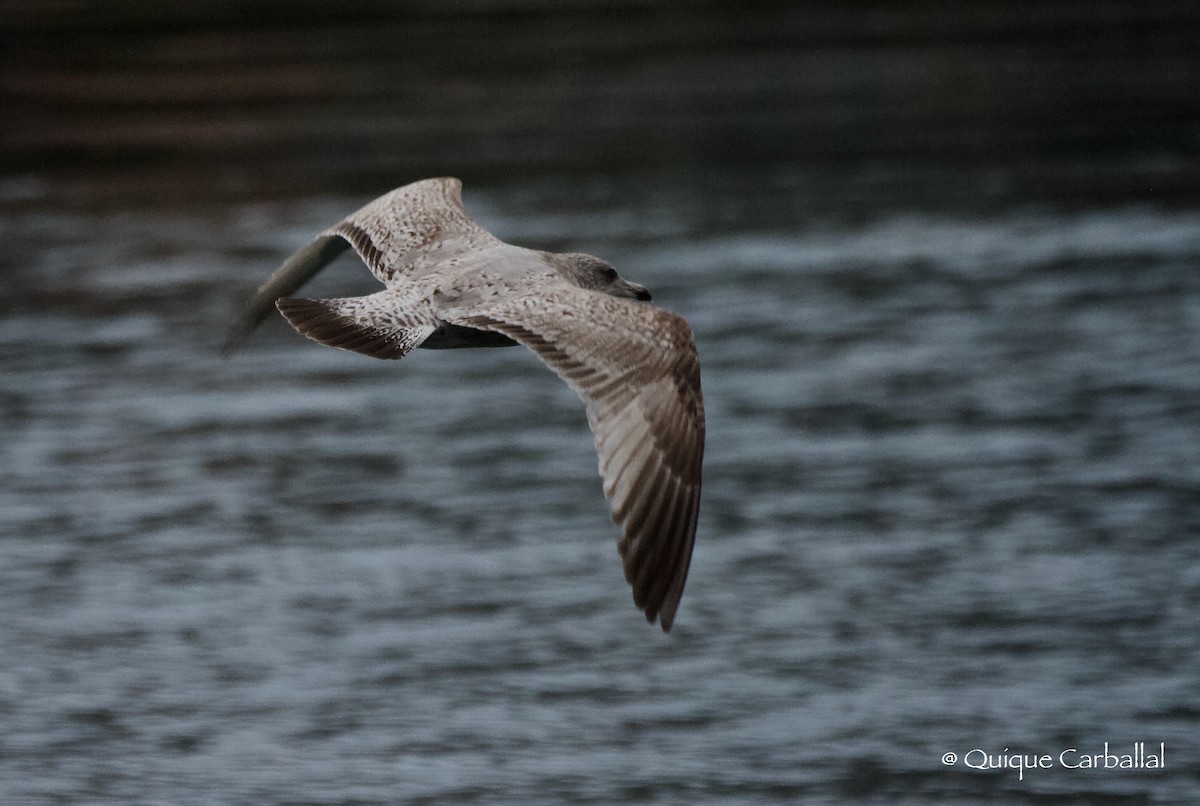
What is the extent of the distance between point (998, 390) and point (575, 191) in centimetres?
676

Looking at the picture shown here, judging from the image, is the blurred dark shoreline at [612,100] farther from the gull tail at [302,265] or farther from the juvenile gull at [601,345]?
→ the juvenile gull at [601,345]

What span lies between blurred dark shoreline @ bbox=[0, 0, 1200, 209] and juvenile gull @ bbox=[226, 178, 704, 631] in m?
12.2

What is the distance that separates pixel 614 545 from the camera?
11.4 metres

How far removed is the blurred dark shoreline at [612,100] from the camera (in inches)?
818

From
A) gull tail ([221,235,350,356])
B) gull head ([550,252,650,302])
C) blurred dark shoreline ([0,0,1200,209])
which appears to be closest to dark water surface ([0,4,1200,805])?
blurred dark shoreline ([0,0,1200,209])

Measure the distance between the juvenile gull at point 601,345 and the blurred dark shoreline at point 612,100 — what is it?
40.0 feet

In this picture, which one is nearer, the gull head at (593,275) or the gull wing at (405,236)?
the gull head at (593,275)

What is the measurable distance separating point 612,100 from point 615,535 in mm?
13020

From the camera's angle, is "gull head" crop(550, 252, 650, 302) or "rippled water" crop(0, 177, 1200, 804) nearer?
"gull head" crop(550, 252, 650, 302)

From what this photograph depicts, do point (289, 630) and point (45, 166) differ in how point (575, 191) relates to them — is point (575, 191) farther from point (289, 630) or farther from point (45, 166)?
point (289, 630)

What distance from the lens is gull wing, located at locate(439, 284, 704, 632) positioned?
6496mm

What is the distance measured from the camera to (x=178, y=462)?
13258 mm

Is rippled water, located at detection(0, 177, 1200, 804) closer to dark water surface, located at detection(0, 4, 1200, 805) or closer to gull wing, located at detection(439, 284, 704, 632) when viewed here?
dark water surface, located at detection(0, 4, 1200, 805)

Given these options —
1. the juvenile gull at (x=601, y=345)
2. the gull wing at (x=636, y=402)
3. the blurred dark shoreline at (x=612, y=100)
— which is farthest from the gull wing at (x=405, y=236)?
the blurred dark shoreline at (x=612, y=100)
